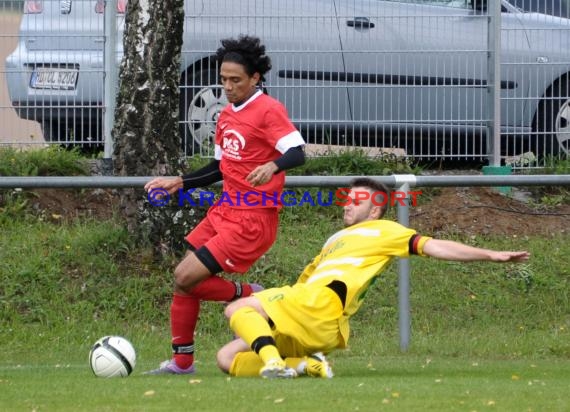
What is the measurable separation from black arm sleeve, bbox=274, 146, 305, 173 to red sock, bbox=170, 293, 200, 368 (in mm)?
1015

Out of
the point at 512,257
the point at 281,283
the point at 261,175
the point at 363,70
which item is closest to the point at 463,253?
the point at 512,257

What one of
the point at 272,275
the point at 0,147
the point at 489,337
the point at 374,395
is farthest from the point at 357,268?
the point at 0,147

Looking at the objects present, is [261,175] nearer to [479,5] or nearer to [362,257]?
[362,257]

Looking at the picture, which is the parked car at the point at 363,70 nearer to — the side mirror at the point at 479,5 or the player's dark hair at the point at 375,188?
the side mirror at the point at 479,5

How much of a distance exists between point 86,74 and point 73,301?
273 centimetres

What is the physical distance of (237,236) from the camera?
7477mm

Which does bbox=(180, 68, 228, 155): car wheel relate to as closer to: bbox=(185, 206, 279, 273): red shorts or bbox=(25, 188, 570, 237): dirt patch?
bbox=(25, 188, 570, 237): dirt patch

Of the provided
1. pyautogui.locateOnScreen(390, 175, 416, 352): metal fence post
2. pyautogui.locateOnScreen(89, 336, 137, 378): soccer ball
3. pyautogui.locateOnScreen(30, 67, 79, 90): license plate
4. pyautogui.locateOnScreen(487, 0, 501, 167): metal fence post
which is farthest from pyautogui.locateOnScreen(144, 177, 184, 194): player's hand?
pyautogui.locateOnScreen(487, 0, 501, 167): metal fence post

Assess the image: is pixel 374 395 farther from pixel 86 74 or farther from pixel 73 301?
pixel 86 74

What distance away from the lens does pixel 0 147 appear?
12.2 metres

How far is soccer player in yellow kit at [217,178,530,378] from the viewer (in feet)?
22.4

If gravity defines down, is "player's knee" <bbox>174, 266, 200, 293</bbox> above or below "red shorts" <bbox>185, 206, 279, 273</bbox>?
below

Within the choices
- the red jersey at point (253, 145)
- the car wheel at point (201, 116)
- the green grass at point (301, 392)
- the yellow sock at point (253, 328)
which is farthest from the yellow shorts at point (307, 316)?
the car wheel at point (201, 116)

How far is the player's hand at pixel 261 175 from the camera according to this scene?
23.4 ft
